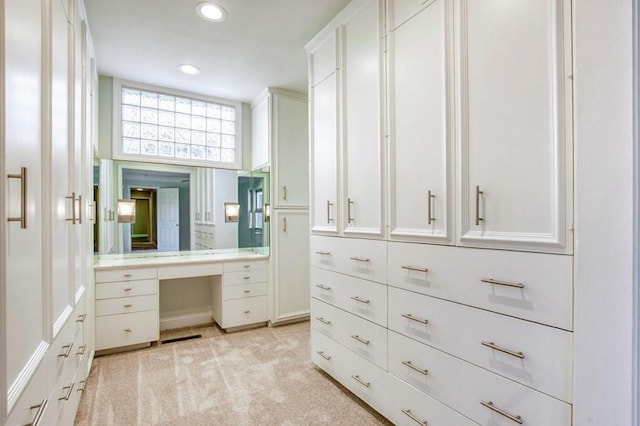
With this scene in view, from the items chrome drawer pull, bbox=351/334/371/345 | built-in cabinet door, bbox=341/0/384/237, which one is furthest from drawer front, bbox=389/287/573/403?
built-in cabinet door, bbox=341/0/384/237

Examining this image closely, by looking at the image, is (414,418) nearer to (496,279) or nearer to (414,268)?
(414,268)

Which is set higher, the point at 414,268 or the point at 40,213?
the point at 40,213

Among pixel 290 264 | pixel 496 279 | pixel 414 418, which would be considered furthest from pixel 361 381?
pixel 290 264

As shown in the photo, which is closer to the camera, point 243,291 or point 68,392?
point 68,392

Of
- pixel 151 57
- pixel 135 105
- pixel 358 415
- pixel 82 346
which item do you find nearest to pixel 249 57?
pixel 151 57

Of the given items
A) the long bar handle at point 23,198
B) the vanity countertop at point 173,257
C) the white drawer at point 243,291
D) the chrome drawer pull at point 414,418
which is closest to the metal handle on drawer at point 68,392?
the long bar handle at point 23,198

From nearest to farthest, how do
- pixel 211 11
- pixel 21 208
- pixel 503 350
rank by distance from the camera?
pixel 21 208 < pixel 503 350 < pixel 211 11

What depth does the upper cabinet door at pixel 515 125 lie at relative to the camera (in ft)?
3.58

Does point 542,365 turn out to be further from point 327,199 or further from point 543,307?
point 327,199

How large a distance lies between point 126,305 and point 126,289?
0.48 ft

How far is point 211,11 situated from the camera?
218 cm

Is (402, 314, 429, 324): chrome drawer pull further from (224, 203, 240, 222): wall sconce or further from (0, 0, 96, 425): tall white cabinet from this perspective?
(224, 203, 240, 222): wall sconce

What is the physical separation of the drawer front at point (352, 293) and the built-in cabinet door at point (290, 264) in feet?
3.55

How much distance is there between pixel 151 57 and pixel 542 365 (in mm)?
3433
